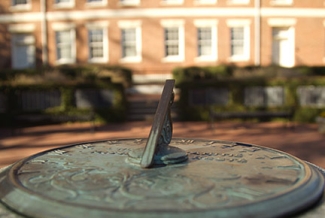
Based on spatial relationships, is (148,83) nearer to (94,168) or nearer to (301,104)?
(301,104)

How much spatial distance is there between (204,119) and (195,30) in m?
11.0

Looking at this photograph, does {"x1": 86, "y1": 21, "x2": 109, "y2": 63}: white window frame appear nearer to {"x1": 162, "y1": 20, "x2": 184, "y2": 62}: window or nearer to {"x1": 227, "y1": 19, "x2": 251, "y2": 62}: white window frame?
{"x1": 162, "y1": 20, "x2": 184, "y2": 62}: window

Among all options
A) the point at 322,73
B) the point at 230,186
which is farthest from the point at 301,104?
the point at 230,186

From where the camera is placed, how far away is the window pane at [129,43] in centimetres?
2250

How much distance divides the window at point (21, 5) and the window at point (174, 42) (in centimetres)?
886

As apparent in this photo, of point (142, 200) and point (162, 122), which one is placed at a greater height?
point (162, 122)

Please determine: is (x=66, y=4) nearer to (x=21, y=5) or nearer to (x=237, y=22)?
(x=21, y=5)

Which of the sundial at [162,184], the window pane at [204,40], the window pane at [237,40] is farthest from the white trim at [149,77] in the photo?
the sundial at [162,184]

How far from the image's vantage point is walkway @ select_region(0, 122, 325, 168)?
8163 millimetres

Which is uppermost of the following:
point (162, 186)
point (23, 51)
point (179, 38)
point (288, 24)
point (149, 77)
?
point (288, 24)

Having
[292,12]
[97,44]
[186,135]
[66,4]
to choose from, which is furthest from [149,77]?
[186,135]

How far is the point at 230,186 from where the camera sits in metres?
2.43

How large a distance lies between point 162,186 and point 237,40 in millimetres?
21338

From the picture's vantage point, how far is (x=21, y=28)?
2288 cm
